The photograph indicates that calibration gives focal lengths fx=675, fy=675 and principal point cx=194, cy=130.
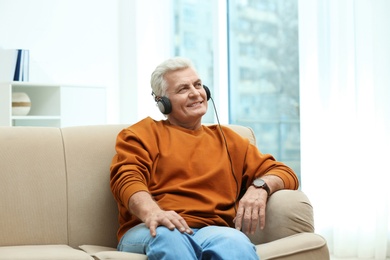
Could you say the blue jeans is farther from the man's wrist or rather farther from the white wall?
the white wall

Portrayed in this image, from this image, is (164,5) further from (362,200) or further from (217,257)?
(217,257)

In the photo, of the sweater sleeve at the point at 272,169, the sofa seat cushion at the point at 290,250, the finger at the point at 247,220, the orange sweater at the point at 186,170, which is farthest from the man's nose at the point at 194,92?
the sofa seat cushion at the point at 290,250

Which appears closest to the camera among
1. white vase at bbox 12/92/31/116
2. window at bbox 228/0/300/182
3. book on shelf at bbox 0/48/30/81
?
white vase at bbox 12/92/31/116

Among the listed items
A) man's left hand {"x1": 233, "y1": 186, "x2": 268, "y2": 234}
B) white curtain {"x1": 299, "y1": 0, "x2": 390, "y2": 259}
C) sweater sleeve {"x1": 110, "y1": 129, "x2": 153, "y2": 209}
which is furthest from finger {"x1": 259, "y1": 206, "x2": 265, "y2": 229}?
white curtain {"x1": 299, "y1": 0, "x2": 390, "y2": 259}

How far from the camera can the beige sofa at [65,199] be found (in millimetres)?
2307

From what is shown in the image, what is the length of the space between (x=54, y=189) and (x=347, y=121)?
201 centimetres

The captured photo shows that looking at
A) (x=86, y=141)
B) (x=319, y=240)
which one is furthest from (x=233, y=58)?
(x=319, y=240)

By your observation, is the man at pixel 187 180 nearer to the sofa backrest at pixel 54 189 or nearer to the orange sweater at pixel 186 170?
the orange sweater at pixel 186 170

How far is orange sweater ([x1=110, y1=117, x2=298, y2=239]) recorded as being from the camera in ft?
7.61

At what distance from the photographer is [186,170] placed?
2406 millimetres

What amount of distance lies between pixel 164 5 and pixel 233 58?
81 cm

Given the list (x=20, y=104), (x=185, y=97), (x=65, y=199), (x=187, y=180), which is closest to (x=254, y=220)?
(x=187, y=180)

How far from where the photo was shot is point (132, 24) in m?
5.48

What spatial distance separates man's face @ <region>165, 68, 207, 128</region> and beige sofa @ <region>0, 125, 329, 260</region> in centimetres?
27
